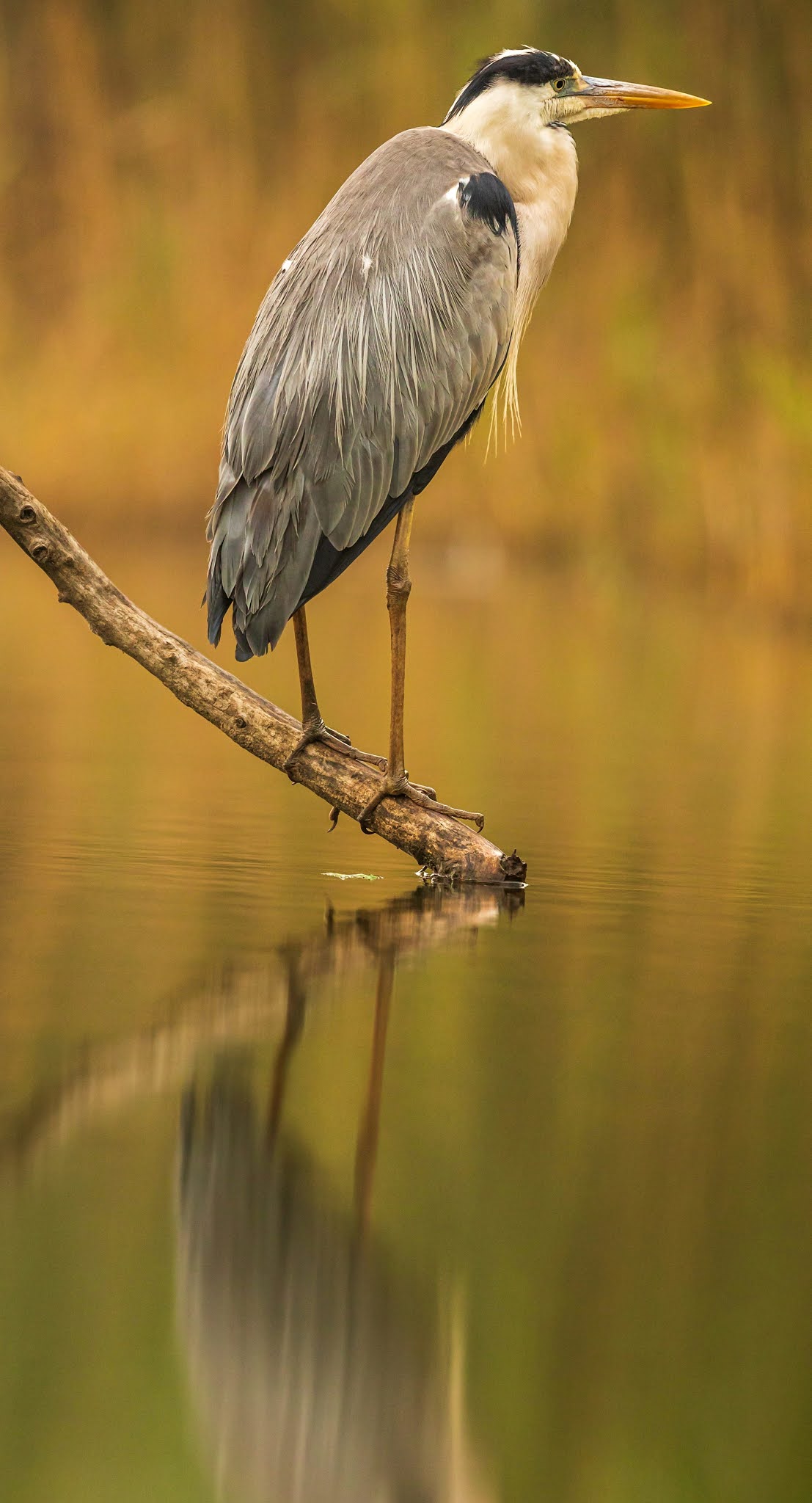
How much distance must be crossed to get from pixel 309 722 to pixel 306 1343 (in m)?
1.53

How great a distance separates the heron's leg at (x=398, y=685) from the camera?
238 centimetres

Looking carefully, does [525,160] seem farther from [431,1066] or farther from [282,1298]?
[282,1298]

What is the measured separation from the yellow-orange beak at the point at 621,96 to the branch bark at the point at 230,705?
104 centimetres

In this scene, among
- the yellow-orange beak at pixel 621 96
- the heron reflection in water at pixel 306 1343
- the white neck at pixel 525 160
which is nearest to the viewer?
the heron reflection in water at pixel 306 1343

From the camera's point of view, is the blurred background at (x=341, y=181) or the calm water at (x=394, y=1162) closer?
the calm water at (x=394, y=1162)

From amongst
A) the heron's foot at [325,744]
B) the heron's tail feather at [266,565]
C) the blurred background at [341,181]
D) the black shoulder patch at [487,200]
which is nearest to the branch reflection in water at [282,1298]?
the heron's tail feather at [266,565]

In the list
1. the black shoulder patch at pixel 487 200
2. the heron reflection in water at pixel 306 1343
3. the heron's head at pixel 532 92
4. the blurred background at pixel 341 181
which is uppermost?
the blurred background at pixel 341 181

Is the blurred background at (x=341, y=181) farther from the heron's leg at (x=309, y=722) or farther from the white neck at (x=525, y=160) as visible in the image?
the heron's leg at (x=309, y=722)

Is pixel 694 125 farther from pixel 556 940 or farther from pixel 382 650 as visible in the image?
pixel 556 940

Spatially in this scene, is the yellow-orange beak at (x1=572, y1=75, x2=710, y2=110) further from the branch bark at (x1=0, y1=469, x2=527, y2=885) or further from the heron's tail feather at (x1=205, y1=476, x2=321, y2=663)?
the branch bark at (x1=0, y1=469, x2=527, y2=885)

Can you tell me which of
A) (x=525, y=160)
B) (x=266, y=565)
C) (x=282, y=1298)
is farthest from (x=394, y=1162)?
(x=525, y=160)

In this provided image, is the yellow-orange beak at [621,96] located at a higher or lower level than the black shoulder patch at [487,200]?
higher

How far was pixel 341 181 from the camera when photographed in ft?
31.1

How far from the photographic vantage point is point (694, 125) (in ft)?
29.7
